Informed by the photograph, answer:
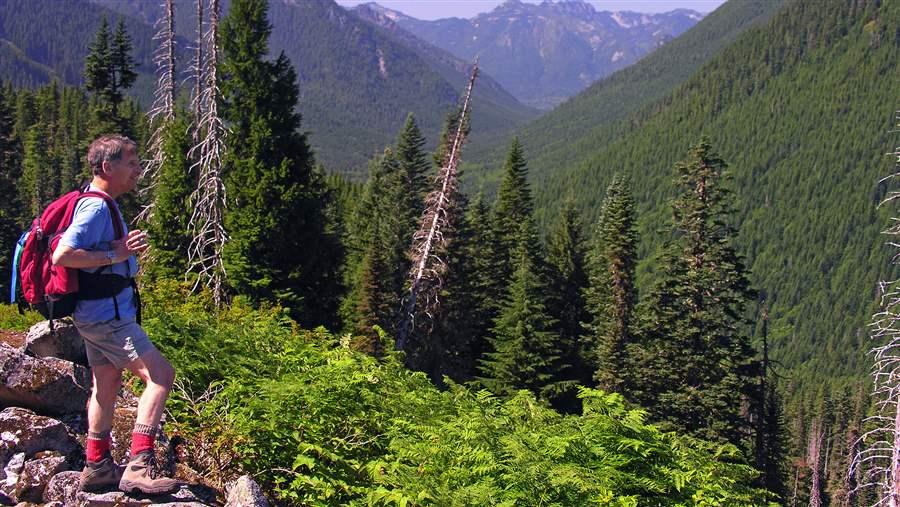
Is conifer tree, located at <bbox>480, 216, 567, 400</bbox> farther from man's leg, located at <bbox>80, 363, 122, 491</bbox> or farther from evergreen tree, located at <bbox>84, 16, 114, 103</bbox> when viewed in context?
evergreen tree, located at <bbox>84, 16, 114, 103</bbox>

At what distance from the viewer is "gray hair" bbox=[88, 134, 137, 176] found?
16.1ft

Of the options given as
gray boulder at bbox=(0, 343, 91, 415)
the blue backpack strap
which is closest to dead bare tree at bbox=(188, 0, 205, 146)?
gray boulder at bbox=(0, 343, 91, 415)

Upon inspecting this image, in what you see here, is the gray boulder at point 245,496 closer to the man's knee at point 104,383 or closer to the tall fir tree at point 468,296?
the man's knee at point 104,383

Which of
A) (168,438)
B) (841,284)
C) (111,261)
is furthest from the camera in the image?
(841,284)

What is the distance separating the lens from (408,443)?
22.0ft

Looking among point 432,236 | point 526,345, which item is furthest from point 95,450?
point 526,345

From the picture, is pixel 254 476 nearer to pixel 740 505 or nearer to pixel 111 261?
pixel 111 261

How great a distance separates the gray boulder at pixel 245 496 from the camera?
5121 mm

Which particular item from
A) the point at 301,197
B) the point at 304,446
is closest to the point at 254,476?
the point at 304,446

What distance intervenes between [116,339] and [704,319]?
65.7 ft

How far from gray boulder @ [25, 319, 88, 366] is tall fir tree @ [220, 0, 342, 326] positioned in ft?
42.6

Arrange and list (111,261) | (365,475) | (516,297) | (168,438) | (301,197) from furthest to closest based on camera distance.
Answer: (516,297), (301,197), (365,475), (168,438), (111,261)

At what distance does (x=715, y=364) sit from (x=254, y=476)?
18807mm

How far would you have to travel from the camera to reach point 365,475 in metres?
6.73
